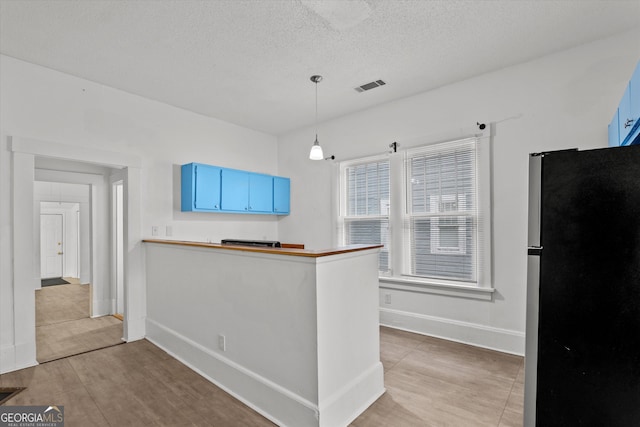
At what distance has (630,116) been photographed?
186cm

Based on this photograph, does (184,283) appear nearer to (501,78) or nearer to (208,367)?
(208,367)

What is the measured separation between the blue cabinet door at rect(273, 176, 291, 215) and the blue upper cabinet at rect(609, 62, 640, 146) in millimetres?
4040

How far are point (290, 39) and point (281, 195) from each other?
9.15 feet

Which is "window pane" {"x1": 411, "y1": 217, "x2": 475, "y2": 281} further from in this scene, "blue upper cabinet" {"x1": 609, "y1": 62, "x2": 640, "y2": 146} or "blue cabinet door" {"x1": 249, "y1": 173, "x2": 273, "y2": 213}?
"blue cabinet door" {"x1": 249, "y1": 173, "x2": 273, "y2": 213}

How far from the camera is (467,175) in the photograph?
349 centimetres

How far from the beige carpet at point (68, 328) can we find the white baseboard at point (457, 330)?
329 cm

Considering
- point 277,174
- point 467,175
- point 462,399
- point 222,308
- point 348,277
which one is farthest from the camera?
Result: point 277,174

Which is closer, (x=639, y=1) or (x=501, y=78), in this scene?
(x=639, y=1)

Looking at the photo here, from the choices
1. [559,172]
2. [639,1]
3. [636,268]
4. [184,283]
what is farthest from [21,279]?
[639,1]

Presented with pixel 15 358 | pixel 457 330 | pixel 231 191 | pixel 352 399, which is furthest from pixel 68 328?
pixel 457 330

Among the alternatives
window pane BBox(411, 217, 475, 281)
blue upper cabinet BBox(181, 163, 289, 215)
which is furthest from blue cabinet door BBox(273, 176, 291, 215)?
window pane BBox(411, 217, 475, 281)

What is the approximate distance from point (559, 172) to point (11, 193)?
4269 mm

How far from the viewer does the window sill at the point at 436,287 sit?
332 centimetres

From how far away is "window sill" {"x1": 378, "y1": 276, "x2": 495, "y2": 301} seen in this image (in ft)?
10.9
